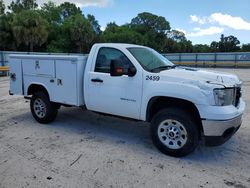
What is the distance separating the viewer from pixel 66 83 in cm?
569

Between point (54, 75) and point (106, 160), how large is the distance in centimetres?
254

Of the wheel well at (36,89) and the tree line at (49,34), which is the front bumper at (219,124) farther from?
the tree line at (49,34)

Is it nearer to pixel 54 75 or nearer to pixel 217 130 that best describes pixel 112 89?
pixel 54 75

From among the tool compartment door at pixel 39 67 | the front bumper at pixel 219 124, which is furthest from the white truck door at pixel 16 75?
the front bumper at pixel 219 124

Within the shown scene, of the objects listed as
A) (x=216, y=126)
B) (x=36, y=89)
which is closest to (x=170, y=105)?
(x=216, y=126)

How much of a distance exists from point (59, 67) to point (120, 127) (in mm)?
1970

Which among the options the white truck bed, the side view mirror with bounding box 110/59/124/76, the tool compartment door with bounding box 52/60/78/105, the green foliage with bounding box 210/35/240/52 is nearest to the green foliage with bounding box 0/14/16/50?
the white truck bed

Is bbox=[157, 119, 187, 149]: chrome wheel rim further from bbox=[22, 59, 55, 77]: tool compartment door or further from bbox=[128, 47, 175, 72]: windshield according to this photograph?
bbox=[22, 59, 55, 77]: tool compartment door

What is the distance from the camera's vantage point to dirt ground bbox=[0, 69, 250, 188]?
12.0 feet

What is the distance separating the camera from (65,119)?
681 cm

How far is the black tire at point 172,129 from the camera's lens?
4.26 meters

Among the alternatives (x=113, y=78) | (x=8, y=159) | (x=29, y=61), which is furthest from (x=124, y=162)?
(x=29, y=61)

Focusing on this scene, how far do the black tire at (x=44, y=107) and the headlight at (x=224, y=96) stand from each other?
3818mm

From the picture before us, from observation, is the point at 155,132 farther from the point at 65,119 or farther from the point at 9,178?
the point at 65,119
